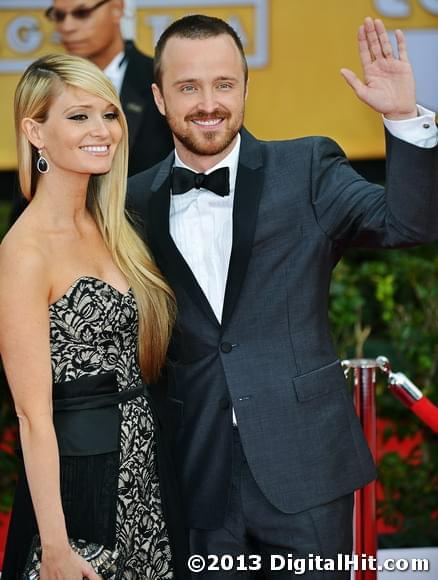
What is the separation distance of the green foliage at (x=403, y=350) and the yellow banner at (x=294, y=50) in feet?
2.08

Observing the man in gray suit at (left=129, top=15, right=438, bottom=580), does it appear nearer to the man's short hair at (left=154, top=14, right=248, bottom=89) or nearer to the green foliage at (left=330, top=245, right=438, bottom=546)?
the man's short hair at (left=154, top=14, right=248, bottom=89)

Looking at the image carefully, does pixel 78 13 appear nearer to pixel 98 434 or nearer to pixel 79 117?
pixel 79 117

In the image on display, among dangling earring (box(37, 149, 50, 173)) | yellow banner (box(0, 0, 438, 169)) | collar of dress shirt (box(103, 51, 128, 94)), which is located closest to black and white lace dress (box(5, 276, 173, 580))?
dangling earring (box(37, 149, 50, 173))

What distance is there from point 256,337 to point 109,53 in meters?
2.48

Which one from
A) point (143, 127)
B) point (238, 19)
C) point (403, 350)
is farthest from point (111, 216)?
point (238, 19)

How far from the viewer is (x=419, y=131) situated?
8.39 feet

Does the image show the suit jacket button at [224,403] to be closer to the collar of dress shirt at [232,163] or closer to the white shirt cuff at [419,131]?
the collar of dress shirt at [232,163]

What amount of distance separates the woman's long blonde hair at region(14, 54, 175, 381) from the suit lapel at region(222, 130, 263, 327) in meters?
0.17

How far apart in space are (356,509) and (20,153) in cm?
159

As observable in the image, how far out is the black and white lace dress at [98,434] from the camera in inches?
103

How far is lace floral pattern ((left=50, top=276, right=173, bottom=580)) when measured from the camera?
8.63 feet

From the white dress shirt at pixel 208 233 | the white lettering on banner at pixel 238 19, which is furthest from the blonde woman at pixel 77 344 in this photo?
the white lettering on banner at pixel 238 19

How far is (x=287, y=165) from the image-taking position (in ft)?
9.46

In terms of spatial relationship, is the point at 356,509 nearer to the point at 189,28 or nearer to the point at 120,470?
the point at 120,470
